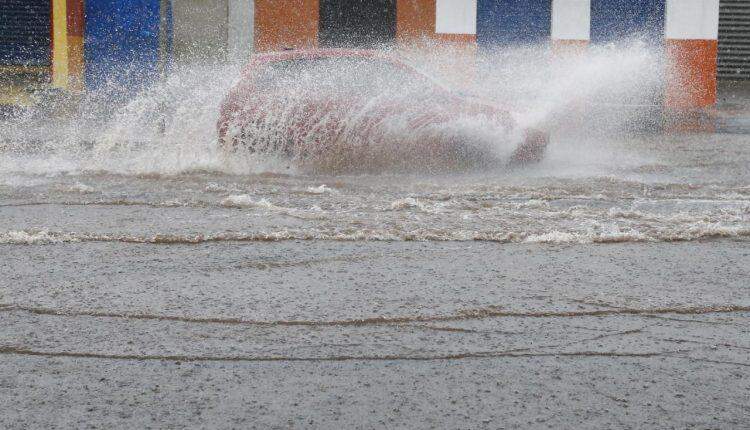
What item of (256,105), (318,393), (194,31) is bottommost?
(318,393)

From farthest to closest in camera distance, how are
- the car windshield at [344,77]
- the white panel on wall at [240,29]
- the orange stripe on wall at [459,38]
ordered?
the orange stripe on wall at [459,38] < the white panel on wall at [240,29] < the car windshield at [344,77]

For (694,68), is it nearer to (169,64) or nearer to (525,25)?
(525,25)

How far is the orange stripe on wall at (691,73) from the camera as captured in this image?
1683 centimetres

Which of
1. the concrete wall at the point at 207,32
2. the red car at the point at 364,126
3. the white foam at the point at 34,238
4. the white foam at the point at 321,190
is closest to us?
the white foam at the point at 34,238

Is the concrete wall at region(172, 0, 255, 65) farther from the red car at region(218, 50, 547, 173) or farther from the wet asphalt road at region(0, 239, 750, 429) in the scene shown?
the wet asphalt road at region(0, 239, 750, 429)

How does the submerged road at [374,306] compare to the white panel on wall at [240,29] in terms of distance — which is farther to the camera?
the white panel on wall at [240,29]

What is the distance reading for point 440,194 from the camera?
7609 mm

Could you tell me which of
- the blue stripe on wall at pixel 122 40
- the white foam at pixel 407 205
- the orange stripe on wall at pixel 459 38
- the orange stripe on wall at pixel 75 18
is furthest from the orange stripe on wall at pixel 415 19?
the white foam at pixel 407 205

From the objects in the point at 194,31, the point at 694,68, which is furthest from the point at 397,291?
the point at 694,68

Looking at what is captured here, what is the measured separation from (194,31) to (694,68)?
9.04 meters

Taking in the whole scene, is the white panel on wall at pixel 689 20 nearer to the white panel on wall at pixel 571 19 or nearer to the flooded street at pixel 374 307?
the white panel on wall at pixel 571 19

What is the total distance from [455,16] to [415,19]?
0.73 metres

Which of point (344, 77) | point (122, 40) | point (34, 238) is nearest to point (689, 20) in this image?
point (344, 77)

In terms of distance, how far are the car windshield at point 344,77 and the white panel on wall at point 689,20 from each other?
8728mm
